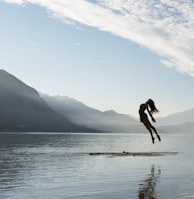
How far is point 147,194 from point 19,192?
27.1 feet

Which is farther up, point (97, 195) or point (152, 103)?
point (152, 103)

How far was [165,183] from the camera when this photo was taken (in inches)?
1091

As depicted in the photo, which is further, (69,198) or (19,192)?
(19,192)

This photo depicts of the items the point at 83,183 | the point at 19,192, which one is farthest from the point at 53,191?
the point at 83,183

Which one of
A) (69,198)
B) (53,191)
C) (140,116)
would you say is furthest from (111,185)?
(140,116)

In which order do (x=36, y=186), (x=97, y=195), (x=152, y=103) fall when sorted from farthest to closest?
1. (x=36, y=186)
2. (x=97, y=195)
3. (x=152, y=103)

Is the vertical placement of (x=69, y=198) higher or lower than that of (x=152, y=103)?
lower

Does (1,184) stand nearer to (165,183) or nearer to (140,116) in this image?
(165,183)

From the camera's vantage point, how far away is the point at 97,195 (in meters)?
22.7

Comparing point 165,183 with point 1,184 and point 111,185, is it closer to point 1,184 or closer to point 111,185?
point 111,185

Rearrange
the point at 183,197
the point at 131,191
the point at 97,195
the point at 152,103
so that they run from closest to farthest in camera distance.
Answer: the point at 152,103 → the point at 183,197 → the point at 97,195 → the point at 131,191

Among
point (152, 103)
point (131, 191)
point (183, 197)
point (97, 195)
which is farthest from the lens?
point (131, 191)

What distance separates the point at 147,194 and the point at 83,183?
25.2 feet

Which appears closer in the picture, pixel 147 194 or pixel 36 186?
pixel 147 194
